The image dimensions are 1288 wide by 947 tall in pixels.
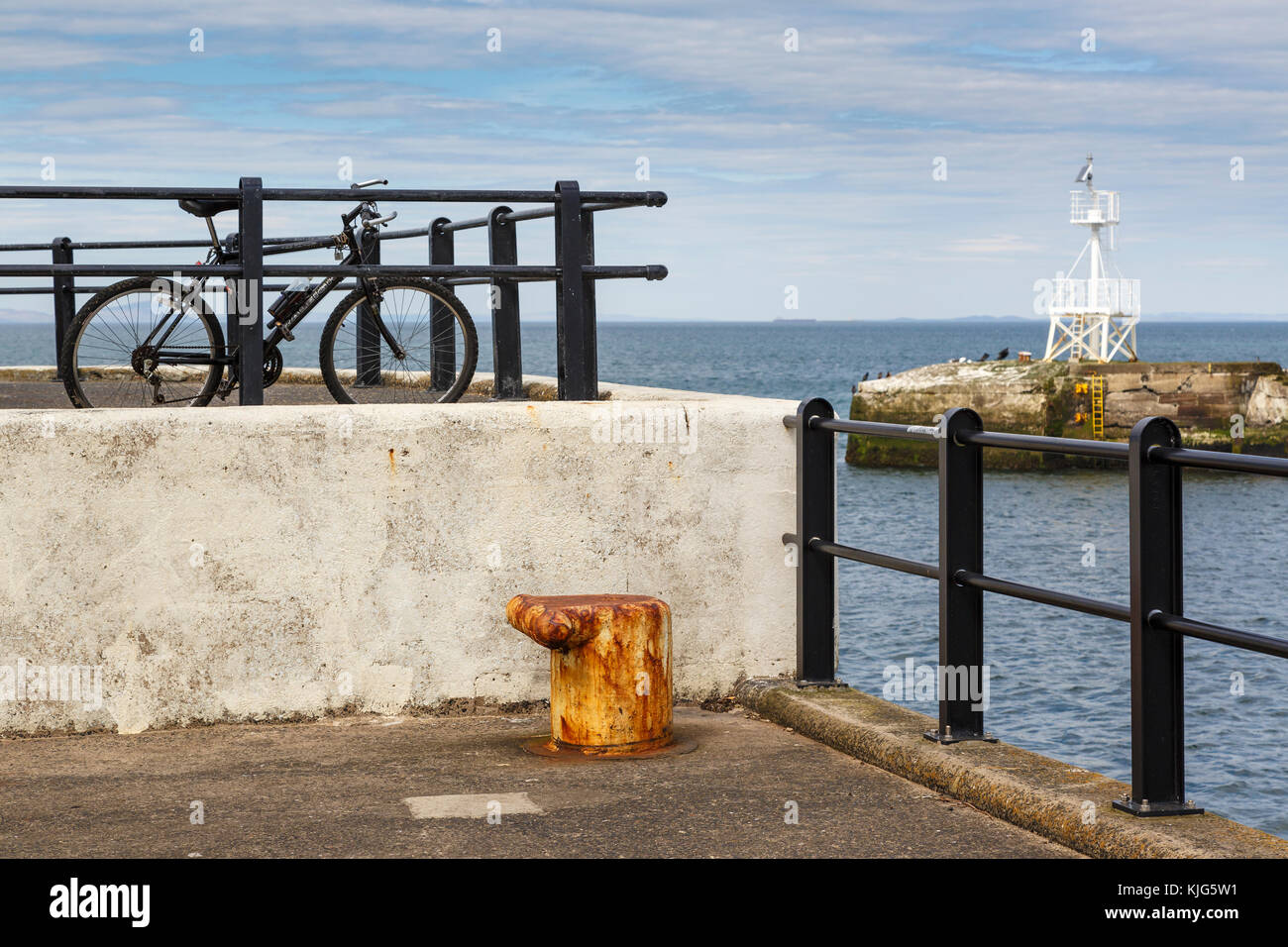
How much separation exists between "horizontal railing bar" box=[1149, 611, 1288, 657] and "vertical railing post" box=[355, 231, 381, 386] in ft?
14.6

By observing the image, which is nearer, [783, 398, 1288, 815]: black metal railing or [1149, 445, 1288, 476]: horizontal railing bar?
[1149, 445, 1288, 476]: horizontal railing bar

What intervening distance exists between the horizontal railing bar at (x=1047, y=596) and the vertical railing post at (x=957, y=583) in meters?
0.06

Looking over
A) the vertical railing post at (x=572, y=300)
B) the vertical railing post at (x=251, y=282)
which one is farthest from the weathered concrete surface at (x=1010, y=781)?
the vertical railing post at (x=251, y=282)

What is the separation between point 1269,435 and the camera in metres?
55.8

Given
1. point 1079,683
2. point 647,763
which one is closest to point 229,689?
point 647,763

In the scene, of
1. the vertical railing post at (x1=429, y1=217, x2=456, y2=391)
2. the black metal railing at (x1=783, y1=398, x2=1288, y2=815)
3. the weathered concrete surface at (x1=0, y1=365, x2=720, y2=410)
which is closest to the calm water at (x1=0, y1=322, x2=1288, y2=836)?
the weathered concrete surface at (x1=0, y1=365, x2=720, y2=410)

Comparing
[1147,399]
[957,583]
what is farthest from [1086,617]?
[1147,399]

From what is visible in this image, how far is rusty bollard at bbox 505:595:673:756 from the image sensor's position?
526 cm

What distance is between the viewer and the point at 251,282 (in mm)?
5848

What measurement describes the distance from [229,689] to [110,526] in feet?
2.53

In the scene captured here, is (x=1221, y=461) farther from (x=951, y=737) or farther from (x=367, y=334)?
(x=367, y=334)

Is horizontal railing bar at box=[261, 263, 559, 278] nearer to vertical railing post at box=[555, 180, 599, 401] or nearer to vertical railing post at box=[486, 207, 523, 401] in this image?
vertical railing post at box=[555, 180, 599, 401]

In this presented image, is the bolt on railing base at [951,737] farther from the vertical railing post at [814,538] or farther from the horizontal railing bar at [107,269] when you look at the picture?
the horizontal railing bar at [107,269]
